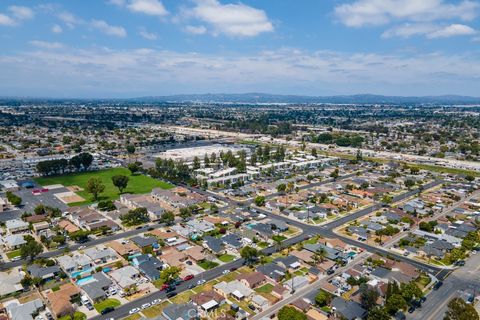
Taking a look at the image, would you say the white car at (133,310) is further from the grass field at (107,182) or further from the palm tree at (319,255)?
the grass field at (107,182)

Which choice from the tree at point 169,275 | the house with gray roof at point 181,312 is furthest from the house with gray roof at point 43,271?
the house with gray roof at point 181,312

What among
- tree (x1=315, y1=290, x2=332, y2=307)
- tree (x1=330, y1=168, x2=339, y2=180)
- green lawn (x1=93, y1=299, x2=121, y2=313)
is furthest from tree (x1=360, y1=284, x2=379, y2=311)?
tree (x1=330, y1=168, x2=339, y2=180)

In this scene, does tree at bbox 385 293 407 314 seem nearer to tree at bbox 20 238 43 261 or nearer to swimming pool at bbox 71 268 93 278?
swimming pool at bbox 71 268 93 278

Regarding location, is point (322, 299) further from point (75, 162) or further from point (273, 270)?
point (75, 162)

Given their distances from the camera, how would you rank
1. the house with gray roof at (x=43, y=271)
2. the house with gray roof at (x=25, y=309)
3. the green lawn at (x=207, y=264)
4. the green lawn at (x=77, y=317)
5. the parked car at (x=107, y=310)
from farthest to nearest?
the green lawn at (x=207, y=264) < the house with gray roof at (x=43, y=271) < the parked car at (x=107, y=310) < the house with gray roof at (x=25, y=309) < the green lawn at (x=77, y=317)

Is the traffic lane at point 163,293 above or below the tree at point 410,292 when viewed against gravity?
below

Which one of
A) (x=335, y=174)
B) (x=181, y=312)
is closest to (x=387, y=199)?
(x=335, y=174)

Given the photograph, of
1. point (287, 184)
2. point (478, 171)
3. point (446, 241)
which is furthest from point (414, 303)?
point (478, 171)
